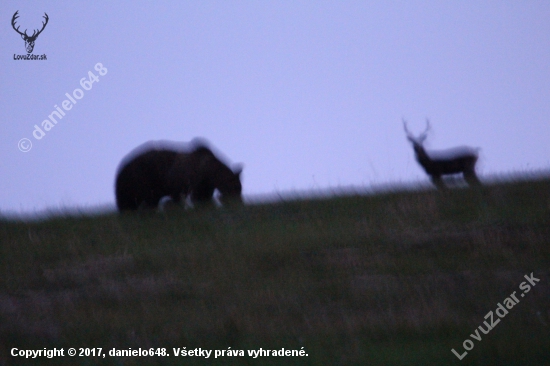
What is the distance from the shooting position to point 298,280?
914 centimetres

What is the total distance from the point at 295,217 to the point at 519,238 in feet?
13.2

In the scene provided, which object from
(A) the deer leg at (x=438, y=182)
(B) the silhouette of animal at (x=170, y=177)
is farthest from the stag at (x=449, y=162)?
(B) the silhouette of animal at (x=170, y=177)

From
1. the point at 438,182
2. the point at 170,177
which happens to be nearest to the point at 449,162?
the point at 438,182

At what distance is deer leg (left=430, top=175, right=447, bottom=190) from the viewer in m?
13.1

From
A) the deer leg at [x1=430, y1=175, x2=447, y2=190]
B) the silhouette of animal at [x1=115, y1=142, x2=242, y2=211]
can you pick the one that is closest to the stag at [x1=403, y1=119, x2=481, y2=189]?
the deer leg at [x1=430, y1=175, x2=447, y2=190]

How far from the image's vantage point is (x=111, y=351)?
Answer: 283 inches

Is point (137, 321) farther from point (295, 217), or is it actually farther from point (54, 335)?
point (295, 217)

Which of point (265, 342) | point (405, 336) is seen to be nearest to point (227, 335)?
point (265, 342)

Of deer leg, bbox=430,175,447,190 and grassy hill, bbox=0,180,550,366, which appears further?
deer leg, bbox=430,175,447,190

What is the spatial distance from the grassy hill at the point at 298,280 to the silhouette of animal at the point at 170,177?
0.60 meters

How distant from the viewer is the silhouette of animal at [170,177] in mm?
13266

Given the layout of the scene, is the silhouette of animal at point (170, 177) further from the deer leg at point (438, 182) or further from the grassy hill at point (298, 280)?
the deer leg at point (438, 182)

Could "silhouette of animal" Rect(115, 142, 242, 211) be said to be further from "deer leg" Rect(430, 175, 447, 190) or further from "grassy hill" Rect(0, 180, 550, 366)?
"deer leg" Rect(430, 175, 447, 190)

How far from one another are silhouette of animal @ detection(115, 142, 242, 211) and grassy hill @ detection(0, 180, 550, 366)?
0.60 m
